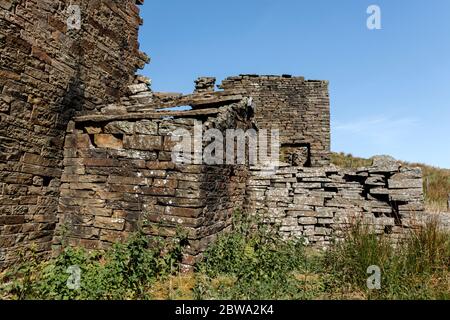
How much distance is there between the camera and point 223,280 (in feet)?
13.9

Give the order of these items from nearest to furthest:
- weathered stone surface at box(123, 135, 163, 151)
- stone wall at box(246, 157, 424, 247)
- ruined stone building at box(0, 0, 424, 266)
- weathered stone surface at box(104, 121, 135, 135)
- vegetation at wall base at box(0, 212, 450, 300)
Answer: vegetation at wall base at box(0, 212, 450, 300) → ruined stone building at box(0, 0, 424, 266) → weathered stone surface at box(123, 135, 163, 151) → weathered stone surface at box(104, 121, 135, 135) → stone wall at box(246, 157, 424, 247)

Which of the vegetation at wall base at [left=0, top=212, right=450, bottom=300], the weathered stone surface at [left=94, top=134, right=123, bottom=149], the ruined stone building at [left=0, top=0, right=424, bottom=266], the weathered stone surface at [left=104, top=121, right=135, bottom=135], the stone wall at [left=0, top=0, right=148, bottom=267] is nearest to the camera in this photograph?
the vegetation at wall base at [left=0, top=212, right=450, bottom=300]

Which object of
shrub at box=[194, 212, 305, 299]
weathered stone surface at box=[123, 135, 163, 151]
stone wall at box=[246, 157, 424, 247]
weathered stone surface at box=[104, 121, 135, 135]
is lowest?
shrub at box=[194, 212, 305, 299]

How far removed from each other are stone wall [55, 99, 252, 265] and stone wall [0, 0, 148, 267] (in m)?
0.35

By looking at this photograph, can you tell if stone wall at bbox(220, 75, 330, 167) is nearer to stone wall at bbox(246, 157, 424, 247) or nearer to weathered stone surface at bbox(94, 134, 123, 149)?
stone wall at bbox(246, 157, 424, 247)

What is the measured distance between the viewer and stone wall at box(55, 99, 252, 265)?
4.64 metres

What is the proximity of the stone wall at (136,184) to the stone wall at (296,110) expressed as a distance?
7.81 m

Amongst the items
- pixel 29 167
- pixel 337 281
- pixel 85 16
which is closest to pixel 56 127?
pixel 29 167

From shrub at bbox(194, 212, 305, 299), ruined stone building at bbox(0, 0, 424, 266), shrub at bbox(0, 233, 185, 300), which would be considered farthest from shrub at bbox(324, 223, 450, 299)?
shrub at bbox(0, 233, 185, 300)

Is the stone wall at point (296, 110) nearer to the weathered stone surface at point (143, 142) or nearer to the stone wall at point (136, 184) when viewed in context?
the stone wall at point (136, 184)

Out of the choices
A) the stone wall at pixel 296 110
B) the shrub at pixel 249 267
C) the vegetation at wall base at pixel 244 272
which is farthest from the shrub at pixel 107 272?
the stone wall at pixel 296 110

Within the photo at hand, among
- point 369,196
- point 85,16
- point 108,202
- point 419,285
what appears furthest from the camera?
point 369,196

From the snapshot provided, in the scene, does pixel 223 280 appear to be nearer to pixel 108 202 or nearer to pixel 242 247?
pixel 242 247

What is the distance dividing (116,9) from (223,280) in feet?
18.9
